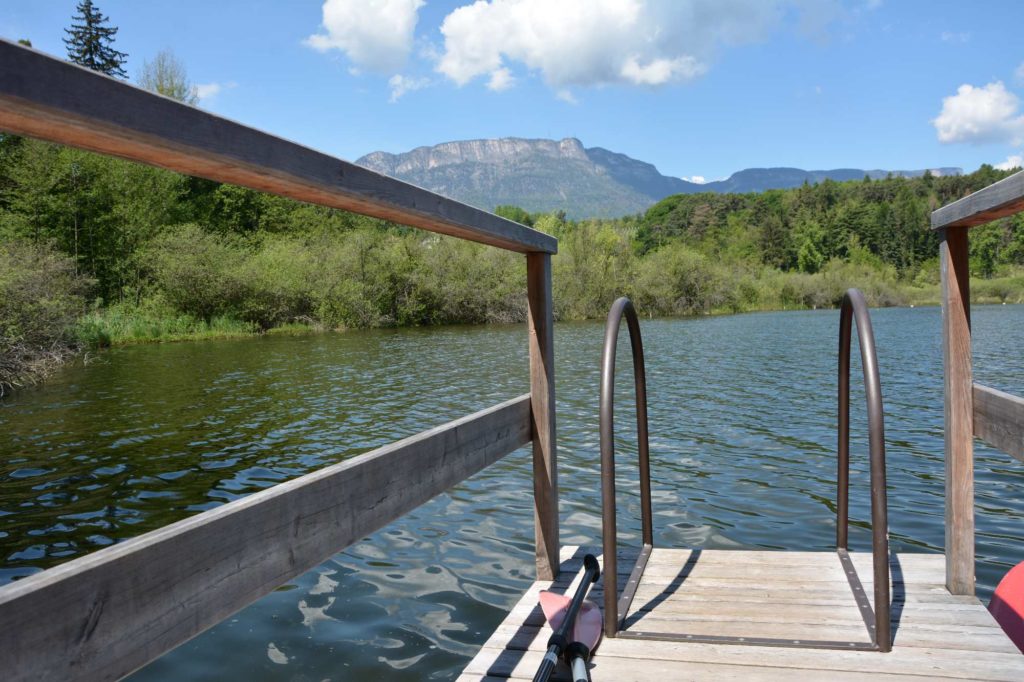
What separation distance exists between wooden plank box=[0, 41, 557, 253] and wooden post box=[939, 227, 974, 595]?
2263 millimetres

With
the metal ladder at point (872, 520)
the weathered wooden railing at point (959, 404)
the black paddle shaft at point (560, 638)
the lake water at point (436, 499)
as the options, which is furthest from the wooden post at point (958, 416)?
the lake water at point (436, 499)

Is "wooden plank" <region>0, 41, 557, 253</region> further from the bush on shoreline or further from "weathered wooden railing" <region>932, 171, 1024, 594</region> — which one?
the bush on shoreline

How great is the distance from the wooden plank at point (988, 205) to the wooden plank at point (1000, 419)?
2.03 ft

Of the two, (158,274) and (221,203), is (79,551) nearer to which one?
(158,274)

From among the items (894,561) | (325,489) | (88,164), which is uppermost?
(88,164)

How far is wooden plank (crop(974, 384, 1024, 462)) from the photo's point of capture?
256 centimetres

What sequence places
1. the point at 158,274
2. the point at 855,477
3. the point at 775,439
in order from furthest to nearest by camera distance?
the point at 158,274
the point at 775,439
the point at 855,477

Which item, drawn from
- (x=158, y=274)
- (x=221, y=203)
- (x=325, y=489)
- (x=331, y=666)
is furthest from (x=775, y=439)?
(x=221, y=203)

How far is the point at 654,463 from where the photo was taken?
359 inches

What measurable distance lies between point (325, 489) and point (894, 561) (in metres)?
2.85

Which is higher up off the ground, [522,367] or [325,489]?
[325,489]

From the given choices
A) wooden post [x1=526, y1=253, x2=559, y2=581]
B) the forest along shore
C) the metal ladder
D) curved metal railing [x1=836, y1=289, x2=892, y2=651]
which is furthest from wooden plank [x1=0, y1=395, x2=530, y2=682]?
the forest along shore

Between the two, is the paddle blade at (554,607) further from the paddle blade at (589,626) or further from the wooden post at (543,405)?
the wooden post at (543,405)

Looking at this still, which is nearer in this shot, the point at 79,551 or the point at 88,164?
the point at 79,551
